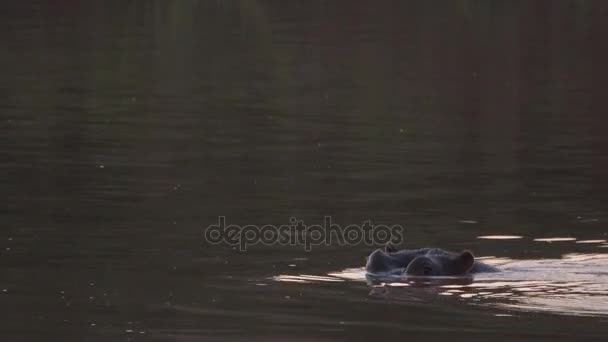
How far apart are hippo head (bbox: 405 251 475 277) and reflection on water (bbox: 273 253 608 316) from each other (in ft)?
0.25

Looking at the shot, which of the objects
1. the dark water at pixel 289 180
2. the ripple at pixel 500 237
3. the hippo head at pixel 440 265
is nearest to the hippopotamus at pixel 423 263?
the hippo head at pixel 440 265

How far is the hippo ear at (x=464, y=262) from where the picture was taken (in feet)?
48.1

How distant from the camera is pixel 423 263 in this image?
580 inches

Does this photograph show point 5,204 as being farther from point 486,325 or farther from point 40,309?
point 486,325

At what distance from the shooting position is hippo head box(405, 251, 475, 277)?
14.7 m

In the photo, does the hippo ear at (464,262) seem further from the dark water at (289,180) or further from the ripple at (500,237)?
the ripple at (500,237)

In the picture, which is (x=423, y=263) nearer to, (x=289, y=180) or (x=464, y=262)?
(x=464, y=262)

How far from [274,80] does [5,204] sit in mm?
17755

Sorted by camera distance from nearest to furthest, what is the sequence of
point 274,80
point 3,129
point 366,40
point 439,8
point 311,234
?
point 311,234 → point 3,129 → point 274,80 → point 366,40 → point 439,8

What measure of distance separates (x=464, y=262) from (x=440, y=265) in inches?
7.5

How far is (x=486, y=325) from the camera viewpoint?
12930mm

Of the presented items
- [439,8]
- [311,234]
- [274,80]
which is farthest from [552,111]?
[439,8]

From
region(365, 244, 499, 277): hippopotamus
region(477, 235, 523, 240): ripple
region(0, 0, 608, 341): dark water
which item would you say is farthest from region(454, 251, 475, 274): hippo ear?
region(477, 235, 523, 240): ripple

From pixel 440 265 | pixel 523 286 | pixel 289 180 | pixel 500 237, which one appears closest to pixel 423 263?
pixel 440 265
